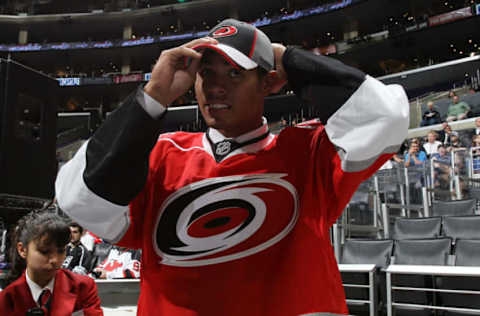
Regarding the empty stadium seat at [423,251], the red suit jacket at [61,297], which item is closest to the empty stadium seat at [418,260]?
the empty stadium seat at [423,251]

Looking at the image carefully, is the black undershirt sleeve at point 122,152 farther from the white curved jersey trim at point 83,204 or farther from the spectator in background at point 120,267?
the spectator in background at point 120,267

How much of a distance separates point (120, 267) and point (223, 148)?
150 inches

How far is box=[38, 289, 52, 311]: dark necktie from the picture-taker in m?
1.71

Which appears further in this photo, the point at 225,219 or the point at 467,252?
the point at 467,252

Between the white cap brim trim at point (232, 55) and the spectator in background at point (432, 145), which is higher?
the spectator in background at point (432, 145)

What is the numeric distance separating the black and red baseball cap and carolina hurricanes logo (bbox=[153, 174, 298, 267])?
0.79 feet

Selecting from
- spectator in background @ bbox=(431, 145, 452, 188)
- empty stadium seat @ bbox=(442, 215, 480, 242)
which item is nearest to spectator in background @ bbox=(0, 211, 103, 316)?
empty stadium seat @ bbox=(442, 215, 480, 242)

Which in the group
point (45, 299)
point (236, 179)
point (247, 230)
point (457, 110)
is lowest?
point (45, 299)

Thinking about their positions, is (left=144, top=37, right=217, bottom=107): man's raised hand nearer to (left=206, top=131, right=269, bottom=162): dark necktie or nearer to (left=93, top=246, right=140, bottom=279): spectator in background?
(left=206, top=131, right=269, bottom=162): dark necktie

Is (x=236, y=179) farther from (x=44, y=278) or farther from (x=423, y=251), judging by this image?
(x=423, y=251)

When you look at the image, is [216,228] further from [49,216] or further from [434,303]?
[434,303]

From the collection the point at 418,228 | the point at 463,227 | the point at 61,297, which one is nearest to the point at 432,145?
the point at 418,228

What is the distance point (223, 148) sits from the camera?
104 cm

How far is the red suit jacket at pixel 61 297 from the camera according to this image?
Answer: 164cm
